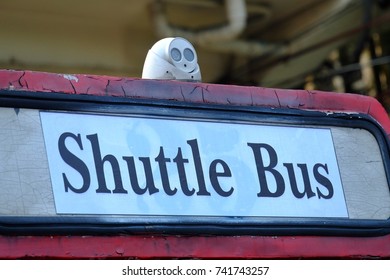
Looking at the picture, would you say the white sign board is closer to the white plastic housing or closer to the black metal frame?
the black metal frame

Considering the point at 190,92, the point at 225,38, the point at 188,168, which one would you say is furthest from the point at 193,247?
the point at 225,38

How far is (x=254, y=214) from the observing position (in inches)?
98.9

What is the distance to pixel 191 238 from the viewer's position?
241 centimetres

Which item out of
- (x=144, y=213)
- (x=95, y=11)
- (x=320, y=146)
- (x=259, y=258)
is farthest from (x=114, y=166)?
(x=95, y=11)

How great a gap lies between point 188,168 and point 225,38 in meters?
6.29

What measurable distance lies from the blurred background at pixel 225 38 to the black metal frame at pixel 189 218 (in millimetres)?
4961

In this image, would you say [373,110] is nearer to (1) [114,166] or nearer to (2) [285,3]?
(1) [114,166]

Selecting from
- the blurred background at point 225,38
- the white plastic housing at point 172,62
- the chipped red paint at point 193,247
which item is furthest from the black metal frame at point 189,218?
the blurred background at point 225,38

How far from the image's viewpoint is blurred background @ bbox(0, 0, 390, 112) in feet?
26.1

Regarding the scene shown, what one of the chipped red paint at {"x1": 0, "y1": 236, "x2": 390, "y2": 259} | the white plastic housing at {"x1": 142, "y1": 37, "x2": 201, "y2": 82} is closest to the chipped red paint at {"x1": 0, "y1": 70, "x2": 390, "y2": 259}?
the chipped red paint at {"x1": 0, "y1": 236, "x2": 390, "y2": 259}

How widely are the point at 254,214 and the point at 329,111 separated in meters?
0.51

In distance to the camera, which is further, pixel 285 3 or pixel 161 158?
pixel 285 3

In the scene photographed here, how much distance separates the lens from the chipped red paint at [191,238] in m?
2.24

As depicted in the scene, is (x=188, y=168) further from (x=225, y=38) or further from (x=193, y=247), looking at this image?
(x=225, y=38)
